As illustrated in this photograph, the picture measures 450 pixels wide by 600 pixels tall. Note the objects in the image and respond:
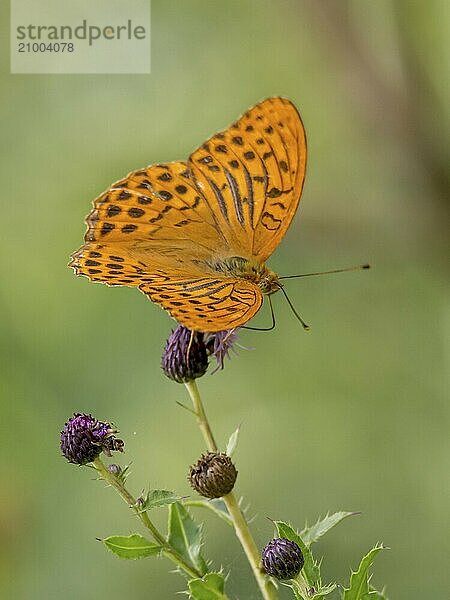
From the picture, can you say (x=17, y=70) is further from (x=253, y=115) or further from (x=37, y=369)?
(x=253, y=115)

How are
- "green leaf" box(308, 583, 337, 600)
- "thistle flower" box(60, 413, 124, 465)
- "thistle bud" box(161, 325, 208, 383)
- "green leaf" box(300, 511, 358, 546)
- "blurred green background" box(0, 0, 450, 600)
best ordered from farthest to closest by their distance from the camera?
"blurred green background" box(0, 0, 450, 600), "thistle bud" box(161, 325, 208, 383), "thistle flower" box(60, 413, 124, 465), "green leaf" box(300, 511, 358, 546), "green leaf" box(308, 583, 337, 600)

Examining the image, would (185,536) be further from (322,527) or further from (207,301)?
(207,301)

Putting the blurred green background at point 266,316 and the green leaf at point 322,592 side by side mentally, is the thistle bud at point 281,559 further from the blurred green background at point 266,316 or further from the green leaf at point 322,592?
the blurred green background at point 266,316

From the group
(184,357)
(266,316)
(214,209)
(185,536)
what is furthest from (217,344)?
(266,316)

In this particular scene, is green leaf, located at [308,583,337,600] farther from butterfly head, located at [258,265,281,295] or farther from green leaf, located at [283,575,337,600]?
butterfly head, located at [258,265,281,295]

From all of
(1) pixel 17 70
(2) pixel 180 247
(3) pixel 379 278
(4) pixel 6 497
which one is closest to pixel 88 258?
(2) pixel 180 247

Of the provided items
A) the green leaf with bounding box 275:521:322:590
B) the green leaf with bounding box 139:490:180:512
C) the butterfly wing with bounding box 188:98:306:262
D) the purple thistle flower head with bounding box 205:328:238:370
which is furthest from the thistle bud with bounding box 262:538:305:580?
the butterfly wing with bounding box 188:98:306:262
